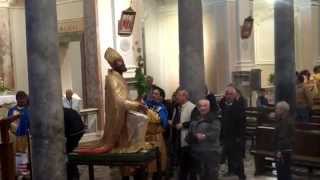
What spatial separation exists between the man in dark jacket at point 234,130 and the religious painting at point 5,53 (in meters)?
8.96

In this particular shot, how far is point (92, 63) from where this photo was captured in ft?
51.9

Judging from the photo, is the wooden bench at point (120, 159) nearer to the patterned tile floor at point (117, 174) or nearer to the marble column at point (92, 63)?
the patterned tile floor at point (117, 174)

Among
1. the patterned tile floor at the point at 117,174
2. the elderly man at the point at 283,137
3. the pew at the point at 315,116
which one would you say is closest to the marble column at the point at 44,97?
the patterned tile floor at the point at 117,174

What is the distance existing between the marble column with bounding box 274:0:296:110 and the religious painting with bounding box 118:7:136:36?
3731mm

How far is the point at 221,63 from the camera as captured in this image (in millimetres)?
20109

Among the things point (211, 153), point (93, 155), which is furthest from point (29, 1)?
point (211, 153)

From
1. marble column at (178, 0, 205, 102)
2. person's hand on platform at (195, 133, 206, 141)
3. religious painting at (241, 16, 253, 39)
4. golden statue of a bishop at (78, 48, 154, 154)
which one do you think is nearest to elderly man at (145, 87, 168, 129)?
marble column at (178, 0, 205, 102)

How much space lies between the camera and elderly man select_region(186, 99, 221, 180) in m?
8.49

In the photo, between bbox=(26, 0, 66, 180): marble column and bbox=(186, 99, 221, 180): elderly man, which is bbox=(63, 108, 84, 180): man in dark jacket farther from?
bbox=(186, 99, 221, 180): elderly man

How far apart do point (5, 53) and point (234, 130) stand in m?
9.41

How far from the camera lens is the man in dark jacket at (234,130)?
10.7 metres

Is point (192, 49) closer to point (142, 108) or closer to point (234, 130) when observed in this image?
point (234, 130)

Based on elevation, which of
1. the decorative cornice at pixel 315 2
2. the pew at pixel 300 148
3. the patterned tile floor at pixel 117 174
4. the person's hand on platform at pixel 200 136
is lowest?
the patterned tile floor at pixel 117 174

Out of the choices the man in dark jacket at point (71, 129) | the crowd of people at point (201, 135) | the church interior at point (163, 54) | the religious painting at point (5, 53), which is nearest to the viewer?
the crowd of people at point (201, 135)
